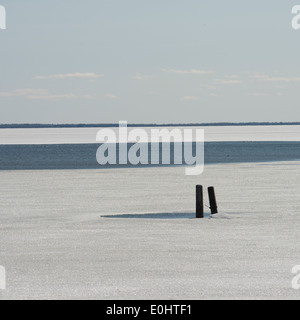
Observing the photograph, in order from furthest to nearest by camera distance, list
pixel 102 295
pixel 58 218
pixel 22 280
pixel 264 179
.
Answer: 1. pixel 264 179
2. pixel 58 218
3. pixel 22 280
4. pixel 102 295

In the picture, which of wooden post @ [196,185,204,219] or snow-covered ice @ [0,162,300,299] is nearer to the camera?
snow-covered ice @ [0,162,300,299]

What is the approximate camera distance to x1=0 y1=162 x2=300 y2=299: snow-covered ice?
40.6 feet

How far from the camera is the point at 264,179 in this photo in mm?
38844

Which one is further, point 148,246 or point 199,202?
point 199,202

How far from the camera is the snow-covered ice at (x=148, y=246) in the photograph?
12375mm

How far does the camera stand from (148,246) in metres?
16.7

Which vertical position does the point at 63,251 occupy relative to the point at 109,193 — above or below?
below

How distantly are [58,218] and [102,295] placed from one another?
1078 centimetres

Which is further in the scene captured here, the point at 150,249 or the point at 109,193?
the point at 109,193

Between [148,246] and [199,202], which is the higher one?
[199,202]

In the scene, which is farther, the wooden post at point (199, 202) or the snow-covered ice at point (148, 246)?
the wooden post at point (199, 202)
